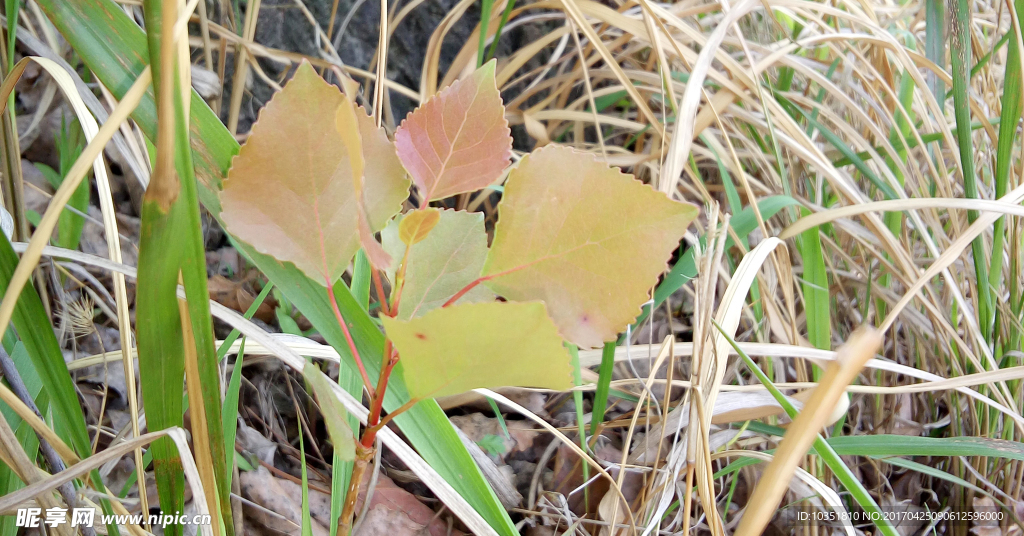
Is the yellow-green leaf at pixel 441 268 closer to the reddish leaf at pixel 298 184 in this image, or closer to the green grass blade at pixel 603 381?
the reddish leaf at pixel 298 184

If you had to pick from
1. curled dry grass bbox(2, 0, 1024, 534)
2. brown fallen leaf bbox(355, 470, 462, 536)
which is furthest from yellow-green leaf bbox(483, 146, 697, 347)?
brown fallen leaf bbox(355, 470, 462, 536)

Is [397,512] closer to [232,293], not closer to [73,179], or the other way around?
[232,293]

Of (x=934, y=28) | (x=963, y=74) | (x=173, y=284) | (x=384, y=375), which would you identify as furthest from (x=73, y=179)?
(x=934, y=28)

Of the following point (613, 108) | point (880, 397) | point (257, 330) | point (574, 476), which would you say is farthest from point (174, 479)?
point (613, 108)

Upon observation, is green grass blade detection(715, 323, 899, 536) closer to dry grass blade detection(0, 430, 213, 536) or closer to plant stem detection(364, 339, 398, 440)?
plant stem detection(364, 339, 398, 440)

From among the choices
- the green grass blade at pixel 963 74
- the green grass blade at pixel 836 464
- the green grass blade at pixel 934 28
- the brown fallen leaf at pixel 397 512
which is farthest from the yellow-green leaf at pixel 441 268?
the green grass blade at pixel 934 28

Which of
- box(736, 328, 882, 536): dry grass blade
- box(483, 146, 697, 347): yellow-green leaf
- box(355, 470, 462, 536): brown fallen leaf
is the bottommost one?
box(355, 470, 462, 536): brown fallen leaf
